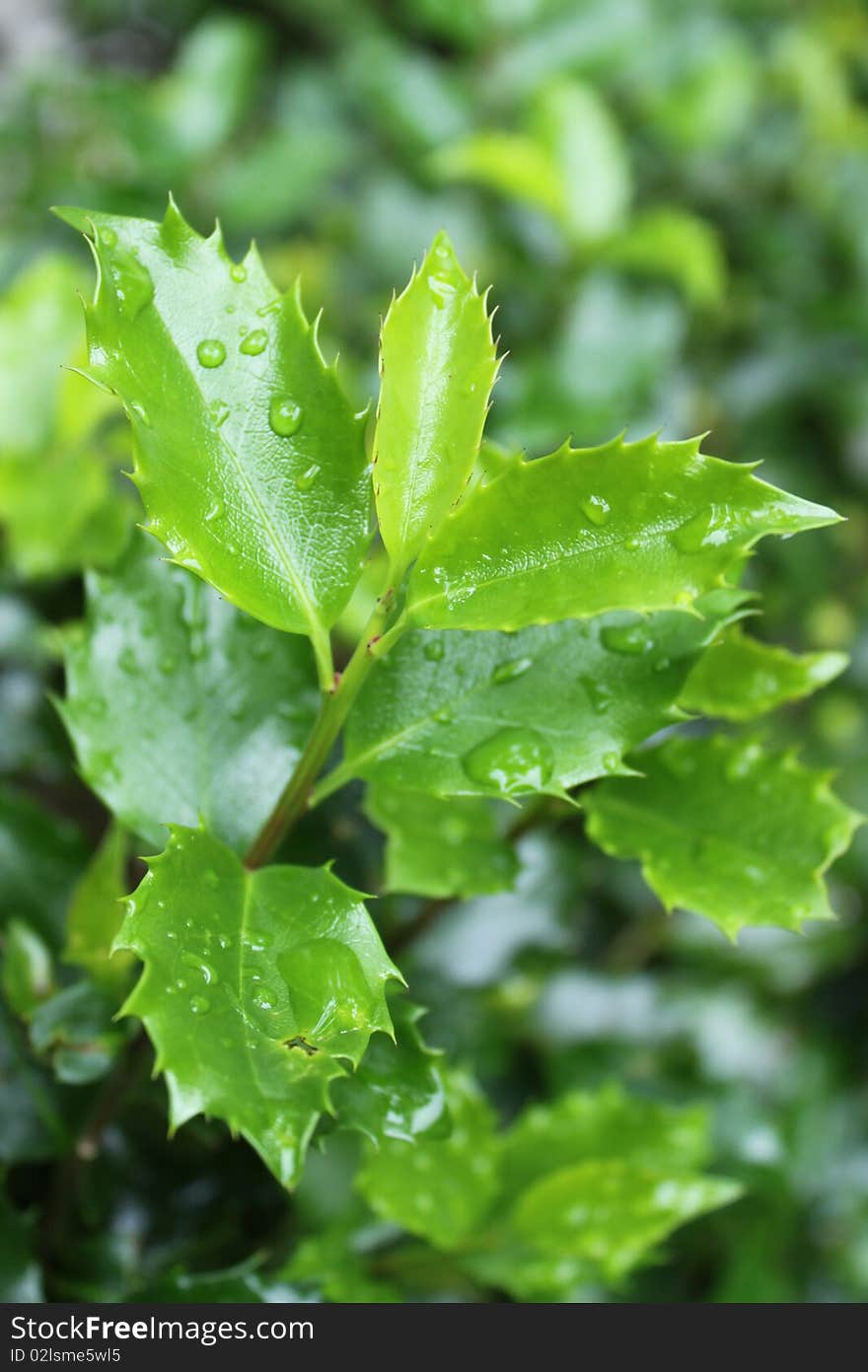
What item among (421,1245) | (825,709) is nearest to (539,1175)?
(421,1245)

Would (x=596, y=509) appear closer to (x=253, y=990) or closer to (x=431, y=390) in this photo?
(x=431, y=390)

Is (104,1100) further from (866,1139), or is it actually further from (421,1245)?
(866,1139)

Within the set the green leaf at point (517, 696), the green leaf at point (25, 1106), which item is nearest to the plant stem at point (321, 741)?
the green leaf at point (517, 696)

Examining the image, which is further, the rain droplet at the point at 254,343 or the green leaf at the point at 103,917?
the green leaf at the point at 103,917

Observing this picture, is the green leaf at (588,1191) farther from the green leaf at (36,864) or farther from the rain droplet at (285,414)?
the rain droplet at (285,414)

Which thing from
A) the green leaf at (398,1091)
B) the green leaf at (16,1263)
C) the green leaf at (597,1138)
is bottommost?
the green leaf at (597,1138)

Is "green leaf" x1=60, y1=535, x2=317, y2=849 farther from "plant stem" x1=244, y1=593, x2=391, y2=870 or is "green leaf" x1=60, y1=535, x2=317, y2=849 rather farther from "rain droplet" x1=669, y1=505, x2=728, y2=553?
"rain droplet" x1=669, y1=505, x2=728, y2=553

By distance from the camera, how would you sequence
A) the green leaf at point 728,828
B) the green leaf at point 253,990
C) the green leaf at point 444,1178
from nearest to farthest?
the green leaf at point 253,990 < the green leaf at point 728,828 < the green leaf at point 444,1178
